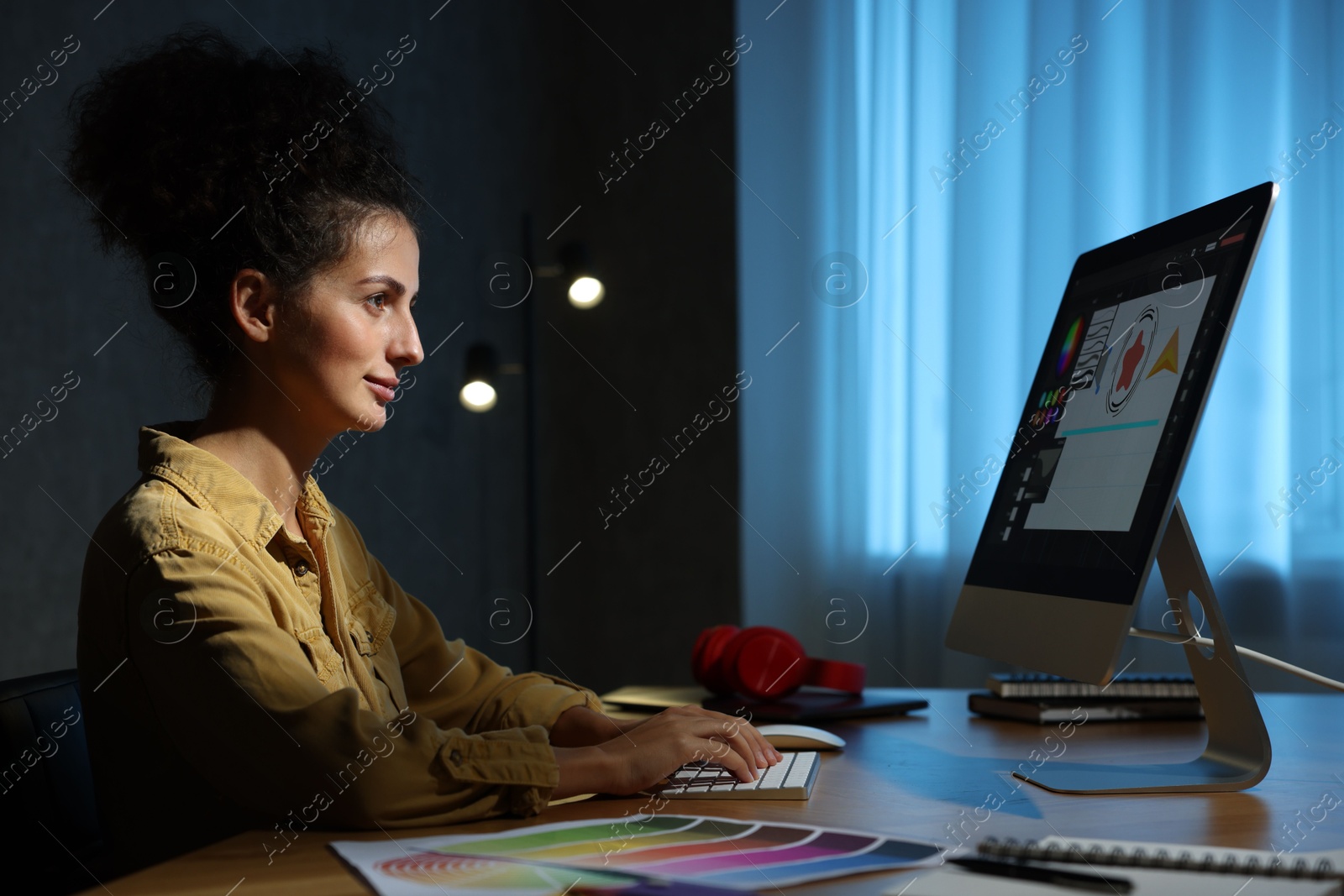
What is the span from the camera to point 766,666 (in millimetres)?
1399

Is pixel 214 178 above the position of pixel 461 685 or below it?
Answer: above

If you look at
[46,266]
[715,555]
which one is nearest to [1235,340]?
[715,555]

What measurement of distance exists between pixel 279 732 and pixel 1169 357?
78 centimetres

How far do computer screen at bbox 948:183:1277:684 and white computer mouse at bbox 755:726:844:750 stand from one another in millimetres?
183

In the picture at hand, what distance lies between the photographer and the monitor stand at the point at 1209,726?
90 centimetres

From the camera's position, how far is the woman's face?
105 cm

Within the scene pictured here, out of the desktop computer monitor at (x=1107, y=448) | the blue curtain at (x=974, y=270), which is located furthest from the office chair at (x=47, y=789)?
the blue curtain at (x=974, y=270)

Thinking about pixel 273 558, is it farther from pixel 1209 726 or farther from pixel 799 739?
pixel 1209 726

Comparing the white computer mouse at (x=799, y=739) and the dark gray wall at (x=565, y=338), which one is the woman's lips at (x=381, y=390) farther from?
the dark gray wall at (x=565, y=338)

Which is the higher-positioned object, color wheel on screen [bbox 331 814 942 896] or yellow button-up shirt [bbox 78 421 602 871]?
yellow button-up shirt [bbox 78 421 602 871]

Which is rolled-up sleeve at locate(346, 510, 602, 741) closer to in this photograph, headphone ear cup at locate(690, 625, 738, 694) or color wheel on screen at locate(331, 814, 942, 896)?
headphone ear cup at locate(690, 625, 738, 694)

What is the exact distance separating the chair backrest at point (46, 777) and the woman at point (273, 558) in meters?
0.04

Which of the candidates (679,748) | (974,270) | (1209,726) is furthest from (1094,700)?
(974,270)

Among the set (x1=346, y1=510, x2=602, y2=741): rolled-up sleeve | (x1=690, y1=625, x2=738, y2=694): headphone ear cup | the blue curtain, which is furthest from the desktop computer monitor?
the blue curtain
